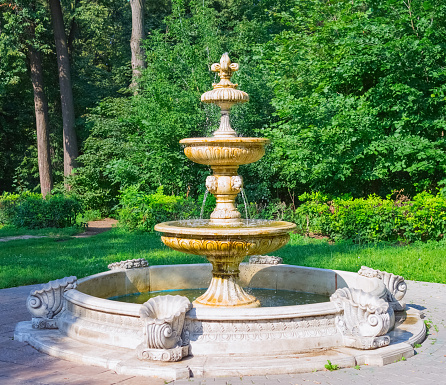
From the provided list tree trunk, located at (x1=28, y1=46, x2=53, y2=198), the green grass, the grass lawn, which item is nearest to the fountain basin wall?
the grass lawn

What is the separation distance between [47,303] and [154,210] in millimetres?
10095

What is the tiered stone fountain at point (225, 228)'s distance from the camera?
6.14 meters

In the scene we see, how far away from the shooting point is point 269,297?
26.4ft

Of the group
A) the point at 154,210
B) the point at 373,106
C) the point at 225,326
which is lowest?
the point at 225,326

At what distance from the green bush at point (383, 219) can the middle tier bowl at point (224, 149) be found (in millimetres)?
7852

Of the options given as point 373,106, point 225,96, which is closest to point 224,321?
point 225,96

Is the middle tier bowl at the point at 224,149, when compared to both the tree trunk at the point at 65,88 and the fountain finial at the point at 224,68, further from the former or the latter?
the tree trunk at the point at 65,88

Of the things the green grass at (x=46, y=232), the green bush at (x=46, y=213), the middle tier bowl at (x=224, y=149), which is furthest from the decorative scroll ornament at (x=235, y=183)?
the green bush at (x=46, y=213)

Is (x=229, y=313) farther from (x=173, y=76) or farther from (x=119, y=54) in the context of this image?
(x=119, y=54)

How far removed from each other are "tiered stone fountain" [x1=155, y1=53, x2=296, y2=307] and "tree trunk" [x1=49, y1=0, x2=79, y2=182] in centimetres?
1941

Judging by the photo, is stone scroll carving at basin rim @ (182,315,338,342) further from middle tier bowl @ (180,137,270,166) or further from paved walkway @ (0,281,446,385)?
middle tier bowl @ (180,137,270,166)

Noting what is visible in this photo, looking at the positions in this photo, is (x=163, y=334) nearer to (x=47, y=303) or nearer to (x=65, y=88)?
(x=47, y=303)

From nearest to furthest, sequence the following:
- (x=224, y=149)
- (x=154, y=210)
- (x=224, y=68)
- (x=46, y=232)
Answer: (x=224, y=149)
(x=224, y=68)
(x=154, y=210)
(x=46, y=232)

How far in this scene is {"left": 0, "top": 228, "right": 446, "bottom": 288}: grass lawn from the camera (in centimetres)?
1008
